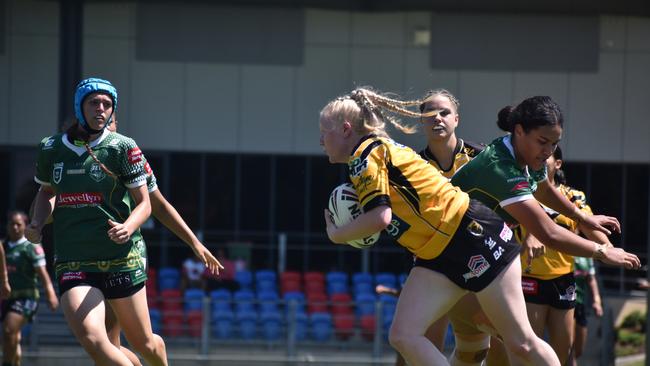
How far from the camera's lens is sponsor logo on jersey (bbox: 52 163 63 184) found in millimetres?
6234

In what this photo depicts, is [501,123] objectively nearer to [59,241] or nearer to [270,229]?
[59,241]

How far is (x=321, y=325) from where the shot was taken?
16.3 metres

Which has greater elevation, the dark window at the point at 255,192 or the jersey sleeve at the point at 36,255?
the dark window at the point at 255,192

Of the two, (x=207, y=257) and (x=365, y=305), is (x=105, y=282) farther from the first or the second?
(x=365, y=305)

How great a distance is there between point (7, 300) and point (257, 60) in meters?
11.1

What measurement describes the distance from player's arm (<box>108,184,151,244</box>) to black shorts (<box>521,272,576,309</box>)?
9.66 feet

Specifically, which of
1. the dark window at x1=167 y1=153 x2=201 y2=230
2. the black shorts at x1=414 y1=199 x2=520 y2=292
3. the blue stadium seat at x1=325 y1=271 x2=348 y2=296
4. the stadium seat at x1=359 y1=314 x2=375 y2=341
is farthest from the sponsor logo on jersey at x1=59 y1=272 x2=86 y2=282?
the dark window at x1=167 y1=153 x2=201 y2=230

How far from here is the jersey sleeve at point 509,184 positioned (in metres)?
5.71

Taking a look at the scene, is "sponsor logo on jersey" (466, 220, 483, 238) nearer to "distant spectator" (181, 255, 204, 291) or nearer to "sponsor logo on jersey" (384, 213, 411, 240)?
"sponsor logo on jersey" (384, 213, 411, 240)

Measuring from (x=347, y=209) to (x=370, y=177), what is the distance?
0.84 feet

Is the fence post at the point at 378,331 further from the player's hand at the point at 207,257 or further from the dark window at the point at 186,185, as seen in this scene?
the player's hand at the point at 207,257

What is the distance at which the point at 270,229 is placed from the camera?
21.9 m

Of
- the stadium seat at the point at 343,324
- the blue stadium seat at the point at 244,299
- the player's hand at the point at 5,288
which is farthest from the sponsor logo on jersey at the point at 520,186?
the blue stadium seat at the point at 244,299

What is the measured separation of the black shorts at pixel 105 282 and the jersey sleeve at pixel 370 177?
1665 millimetres
